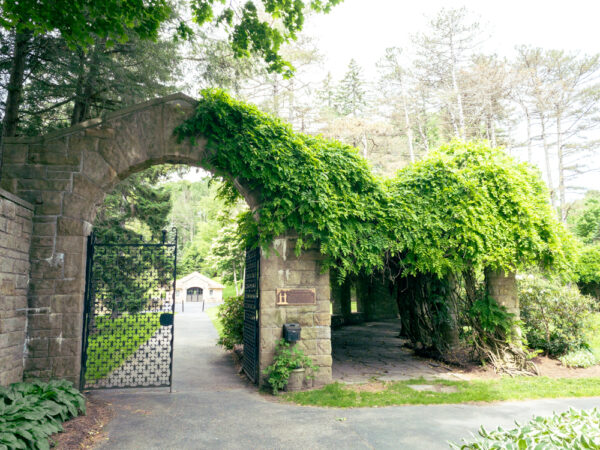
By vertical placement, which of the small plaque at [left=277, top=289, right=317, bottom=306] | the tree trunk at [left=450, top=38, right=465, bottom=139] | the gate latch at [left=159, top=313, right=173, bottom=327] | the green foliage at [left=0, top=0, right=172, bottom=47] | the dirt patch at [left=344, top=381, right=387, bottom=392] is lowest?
the dirt patch at [left=344, top=381, right=387, bottom=392]

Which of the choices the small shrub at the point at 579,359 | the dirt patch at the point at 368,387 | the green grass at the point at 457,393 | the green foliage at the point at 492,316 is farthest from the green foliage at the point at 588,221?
the dirt patch at the point at 368,387

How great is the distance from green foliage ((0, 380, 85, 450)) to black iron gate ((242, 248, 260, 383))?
2.63 meters

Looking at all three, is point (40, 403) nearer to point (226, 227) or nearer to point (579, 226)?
point (226, 227)

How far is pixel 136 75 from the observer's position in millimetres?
7895

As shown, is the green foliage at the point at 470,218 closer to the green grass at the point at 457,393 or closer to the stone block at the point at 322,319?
the stone block at the point at 322,319

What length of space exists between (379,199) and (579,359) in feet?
18.1

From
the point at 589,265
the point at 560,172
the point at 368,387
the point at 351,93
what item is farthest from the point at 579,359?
the point at 351,93

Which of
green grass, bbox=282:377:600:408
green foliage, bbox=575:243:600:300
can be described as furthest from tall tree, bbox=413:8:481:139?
green grass, bbox=282:377:600:408

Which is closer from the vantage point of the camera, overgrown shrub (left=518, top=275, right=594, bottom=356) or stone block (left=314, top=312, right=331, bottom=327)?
stone block (left=314, top=312, right=331, bottom=327)

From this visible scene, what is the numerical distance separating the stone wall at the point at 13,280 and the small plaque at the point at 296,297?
3.58m

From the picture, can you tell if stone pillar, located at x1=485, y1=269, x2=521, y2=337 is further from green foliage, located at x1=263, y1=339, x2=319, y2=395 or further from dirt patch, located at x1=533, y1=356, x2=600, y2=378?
A: green foliage, located at x1=263, y1=339, x2=319, y2=395

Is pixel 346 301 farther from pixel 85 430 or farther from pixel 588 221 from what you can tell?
pixel 588 221

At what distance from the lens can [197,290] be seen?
36.3 m

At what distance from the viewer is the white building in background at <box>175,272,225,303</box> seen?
116ft
